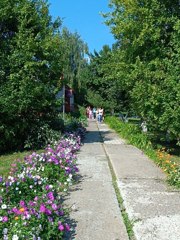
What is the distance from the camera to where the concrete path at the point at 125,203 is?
166 inches

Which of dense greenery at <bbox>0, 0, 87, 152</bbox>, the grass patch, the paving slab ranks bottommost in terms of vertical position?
the paving slab

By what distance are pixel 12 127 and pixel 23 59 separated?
210 centimetres

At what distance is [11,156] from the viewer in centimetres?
1023

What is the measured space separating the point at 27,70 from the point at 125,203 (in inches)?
242

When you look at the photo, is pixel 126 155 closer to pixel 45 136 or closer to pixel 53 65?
pixel 45 136

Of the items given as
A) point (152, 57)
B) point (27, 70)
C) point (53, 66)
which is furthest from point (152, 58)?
point (27, 70)

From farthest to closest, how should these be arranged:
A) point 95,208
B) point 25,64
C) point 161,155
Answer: point 25,64, point 161,155, point 95,208

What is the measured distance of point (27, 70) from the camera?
1037 centimetres

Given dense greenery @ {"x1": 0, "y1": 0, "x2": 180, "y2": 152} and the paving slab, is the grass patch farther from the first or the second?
the paving slab

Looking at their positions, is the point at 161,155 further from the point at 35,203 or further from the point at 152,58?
the point at 35,203

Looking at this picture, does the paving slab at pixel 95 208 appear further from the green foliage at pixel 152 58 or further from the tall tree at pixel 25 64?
the tall tree at pixel 25 64

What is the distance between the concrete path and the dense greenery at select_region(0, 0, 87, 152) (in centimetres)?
293

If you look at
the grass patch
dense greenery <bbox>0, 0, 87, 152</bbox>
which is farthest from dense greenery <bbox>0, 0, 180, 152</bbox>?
the grass patch

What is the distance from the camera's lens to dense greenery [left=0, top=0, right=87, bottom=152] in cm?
1024
